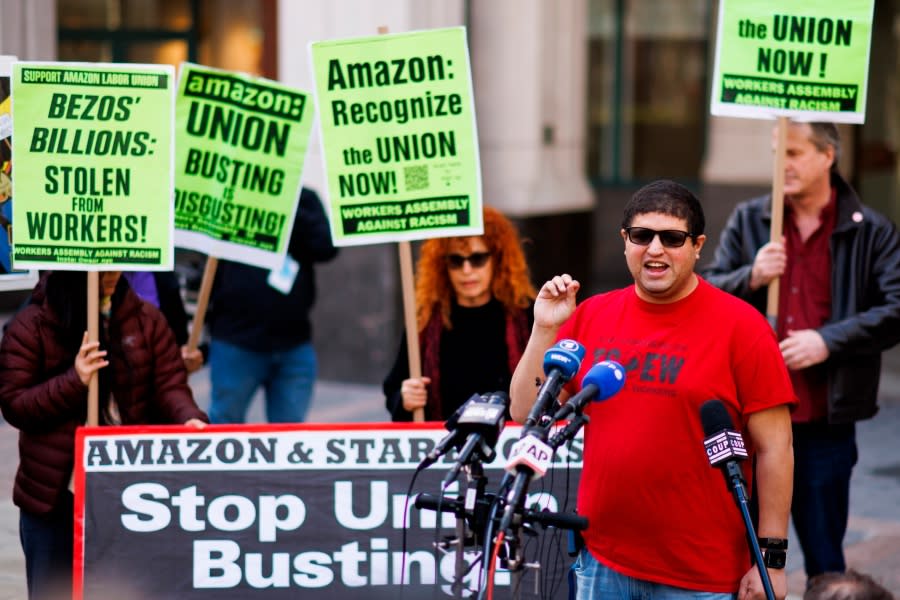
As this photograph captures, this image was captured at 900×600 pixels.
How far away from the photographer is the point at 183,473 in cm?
507

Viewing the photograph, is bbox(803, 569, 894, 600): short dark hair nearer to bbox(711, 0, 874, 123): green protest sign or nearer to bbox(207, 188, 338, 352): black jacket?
bbox(711, 0, 874, 123): green protest sign

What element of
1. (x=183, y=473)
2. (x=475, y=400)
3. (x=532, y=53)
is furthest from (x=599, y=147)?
(x=475, y=400)

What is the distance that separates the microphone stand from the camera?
350 centimetres

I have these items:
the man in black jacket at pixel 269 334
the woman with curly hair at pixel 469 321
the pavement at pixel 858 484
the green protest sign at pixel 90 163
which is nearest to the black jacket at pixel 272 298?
the man in black jacket at pixel 269 334

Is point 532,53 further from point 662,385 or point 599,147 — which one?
point 662,385

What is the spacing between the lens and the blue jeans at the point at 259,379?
7539mm

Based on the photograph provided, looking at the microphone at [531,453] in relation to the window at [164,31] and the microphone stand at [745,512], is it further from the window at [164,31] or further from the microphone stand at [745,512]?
the window at [164,31]

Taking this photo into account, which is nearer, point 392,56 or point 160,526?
point 160,526

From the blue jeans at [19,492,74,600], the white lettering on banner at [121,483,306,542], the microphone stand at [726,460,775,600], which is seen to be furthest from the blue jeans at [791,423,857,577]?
the blue jeans at [19,492,74,600]

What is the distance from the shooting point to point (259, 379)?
24.9 feet

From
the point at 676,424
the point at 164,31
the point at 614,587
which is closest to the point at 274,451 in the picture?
the point at 614,587

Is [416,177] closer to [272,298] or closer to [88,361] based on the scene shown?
[88,361]

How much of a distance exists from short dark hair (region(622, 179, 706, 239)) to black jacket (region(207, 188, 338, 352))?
3.78 metres

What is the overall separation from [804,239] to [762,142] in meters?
7.71
